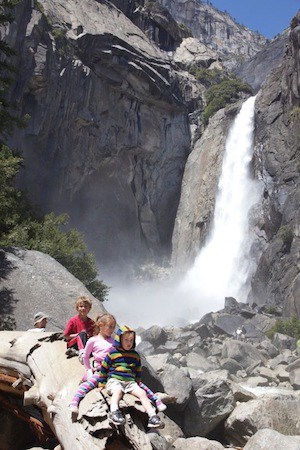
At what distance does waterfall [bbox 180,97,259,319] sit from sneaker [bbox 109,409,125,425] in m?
27.4

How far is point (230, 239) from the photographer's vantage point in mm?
34375

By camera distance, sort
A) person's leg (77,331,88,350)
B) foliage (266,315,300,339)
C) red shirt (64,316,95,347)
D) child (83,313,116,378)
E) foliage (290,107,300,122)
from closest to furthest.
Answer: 1. child (83,313,116,378)
2. person's leg (77,331,88,350)
3. red shirt (64,316,95,347)
4. foliage (266,315,300,339)
5. foliage (290,107,300,122)

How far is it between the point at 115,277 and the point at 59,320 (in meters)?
29.6

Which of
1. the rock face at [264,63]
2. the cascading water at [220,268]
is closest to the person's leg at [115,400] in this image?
the cascading water at [220,268]

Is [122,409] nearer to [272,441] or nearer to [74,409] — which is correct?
[74,409]

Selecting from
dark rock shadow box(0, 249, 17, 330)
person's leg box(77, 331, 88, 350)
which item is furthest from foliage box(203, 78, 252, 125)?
person's leg box(77, 331, 88, 350)

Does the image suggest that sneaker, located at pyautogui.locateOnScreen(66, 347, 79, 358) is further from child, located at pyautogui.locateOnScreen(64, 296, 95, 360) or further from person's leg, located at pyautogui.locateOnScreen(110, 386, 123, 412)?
person's leg, located at pyautogui.locateOnScreen(110, 386, 123, 412)

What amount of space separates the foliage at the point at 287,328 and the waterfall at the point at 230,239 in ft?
27.8

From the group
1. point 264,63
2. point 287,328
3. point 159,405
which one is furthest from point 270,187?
point 264,63

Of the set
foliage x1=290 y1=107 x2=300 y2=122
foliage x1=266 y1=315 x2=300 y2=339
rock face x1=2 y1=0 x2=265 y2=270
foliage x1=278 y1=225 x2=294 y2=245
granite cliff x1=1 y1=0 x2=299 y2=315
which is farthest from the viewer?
foliage x1=290 y1=107 x2=300 y2=122

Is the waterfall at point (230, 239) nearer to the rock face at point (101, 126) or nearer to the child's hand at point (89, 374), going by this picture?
the rock face at point (101, 126)

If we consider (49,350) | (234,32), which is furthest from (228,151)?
(234,32)

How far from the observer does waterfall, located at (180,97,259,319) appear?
3216cm

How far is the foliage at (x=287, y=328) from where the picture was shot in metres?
20.9
